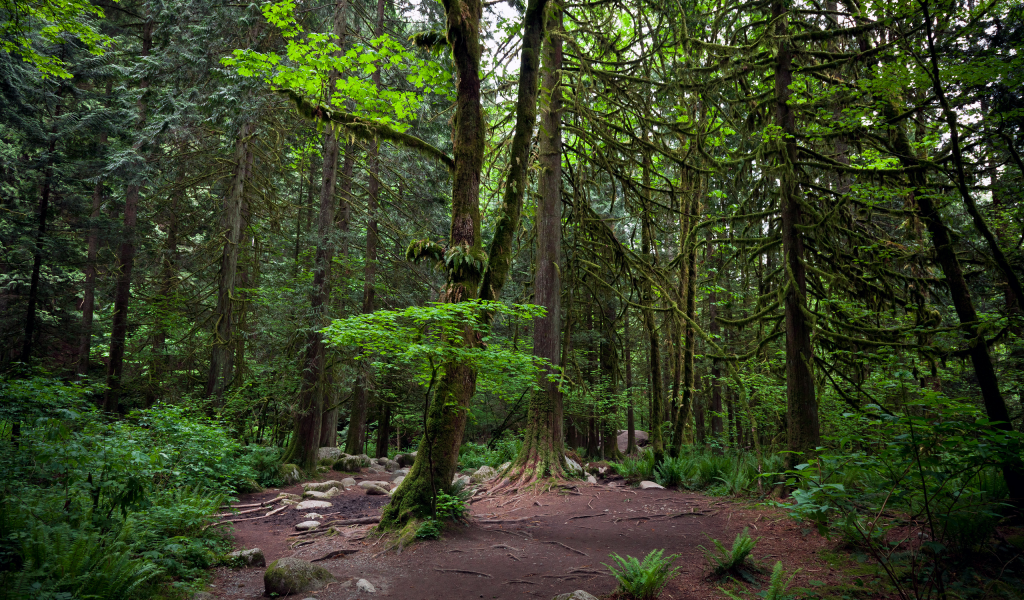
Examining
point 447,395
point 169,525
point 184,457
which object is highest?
point 447,395

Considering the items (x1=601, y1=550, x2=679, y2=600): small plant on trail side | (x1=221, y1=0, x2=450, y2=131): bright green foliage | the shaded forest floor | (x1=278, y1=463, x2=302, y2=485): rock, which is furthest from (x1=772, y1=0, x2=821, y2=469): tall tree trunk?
(x1=278, y1=463, x2=302, y2=485): rock

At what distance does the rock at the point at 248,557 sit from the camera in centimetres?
551

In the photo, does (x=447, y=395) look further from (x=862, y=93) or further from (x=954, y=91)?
(x=954, y=91)

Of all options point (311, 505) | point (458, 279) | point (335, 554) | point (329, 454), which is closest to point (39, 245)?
point (329, 454)

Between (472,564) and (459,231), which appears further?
(459,231)

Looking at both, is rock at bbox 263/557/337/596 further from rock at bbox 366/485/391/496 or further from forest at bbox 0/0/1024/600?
rock at bbox 366/485/391/496

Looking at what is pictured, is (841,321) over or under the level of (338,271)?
under

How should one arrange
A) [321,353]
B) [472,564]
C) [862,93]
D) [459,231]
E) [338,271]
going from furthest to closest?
[338,271]
[321,353]
[459,231]
[862,93]
[472,564]

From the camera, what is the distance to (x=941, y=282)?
7004 mm

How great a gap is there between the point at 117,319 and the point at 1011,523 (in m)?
18.8

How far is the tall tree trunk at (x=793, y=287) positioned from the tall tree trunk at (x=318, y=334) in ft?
30.5

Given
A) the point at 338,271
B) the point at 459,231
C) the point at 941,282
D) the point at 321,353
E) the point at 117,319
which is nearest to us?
the point at 459,231

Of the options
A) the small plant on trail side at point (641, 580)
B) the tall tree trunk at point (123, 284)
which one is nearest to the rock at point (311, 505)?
the small plant on trail side at point (641, 580)

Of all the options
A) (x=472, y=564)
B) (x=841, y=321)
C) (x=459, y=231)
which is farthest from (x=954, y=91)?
(x=472, y=564)
